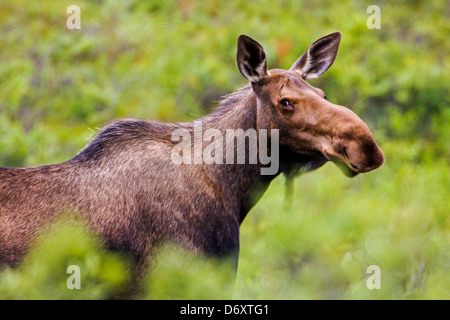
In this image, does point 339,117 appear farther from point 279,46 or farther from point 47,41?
point 47,41

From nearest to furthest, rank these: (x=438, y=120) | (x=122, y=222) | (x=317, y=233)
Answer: (x=317, y=233)
(x=122, y=222)
(x=438, y=120)

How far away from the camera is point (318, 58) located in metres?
6.29

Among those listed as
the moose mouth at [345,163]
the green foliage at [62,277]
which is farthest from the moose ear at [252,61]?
the green foliage at [62,277]

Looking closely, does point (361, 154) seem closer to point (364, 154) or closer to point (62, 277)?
point (364, 154)

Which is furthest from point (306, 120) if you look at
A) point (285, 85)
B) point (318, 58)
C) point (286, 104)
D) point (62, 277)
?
point (62, 277)

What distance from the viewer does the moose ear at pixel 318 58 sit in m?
6.23

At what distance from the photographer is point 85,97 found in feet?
44.6

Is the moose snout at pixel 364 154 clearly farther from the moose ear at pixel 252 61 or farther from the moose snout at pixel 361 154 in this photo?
the moose ear at pixel 252 61

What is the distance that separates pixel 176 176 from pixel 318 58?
5.66ft

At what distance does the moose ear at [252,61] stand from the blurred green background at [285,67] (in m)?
0.89

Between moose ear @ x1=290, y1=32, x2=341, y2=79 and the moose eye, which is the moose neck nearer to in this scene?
the moose eye

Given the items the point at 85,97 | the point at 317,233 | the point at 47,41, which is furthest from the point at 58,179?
the point at 47,41

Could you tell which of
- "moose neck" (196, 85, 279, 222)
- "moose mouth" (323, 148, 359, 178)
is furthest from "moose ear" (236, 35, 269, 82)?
"moose mouth" (323, 148, 359, 178)
